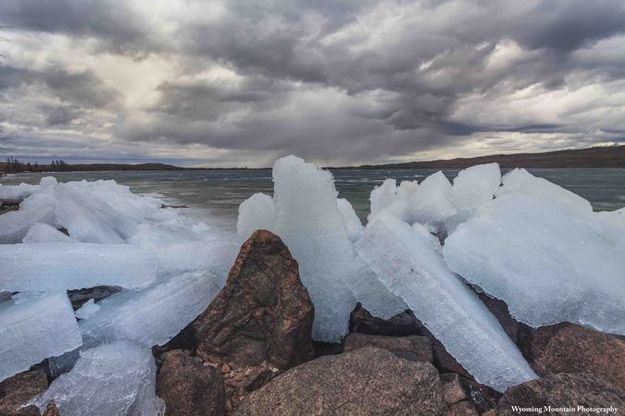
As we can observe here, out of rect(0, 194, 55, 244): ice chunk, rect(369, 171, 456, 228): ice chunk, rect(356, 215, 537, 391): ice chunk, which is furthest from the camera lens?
rect(0, 194, 55, 244): ice chunk

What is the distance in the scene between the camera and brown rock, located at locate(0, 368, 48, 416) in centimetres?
285

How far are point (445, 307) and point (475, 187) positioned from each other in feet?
9.44

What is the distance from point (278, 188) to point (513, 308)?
2457 millimetres

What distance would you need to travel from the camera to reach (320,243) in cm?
426

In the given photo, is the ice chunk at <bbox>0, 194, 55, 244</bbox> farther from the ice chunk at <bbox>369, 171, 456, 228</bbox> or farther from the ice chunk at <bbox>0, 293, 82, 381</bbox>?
the ice chunk at <bbox>369, 171, 456, 228</bbox>

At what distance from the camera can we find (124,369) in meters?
3.13

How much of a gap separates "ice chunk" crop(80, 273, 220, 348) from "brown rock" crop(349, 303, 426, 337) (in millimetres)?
1499

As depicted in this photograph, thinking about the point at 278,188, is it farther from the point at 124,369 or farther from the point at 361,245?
the point at 124,369

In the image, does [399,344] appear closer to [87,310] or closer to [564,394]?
[564,394]

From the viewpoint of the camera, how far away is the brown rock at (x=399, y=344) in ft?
11.7

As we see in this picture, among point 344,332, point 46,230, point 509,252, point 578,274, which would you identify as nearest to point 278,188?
point 344,332

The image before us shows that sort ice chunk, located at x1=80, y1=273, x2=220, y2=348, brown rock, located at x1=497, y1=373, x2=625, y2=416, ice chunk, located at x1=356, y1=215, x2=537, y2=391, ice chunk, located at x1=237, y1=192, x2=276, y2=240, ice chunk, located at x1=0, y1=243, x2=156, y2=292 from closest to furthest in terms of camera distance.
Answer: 1. brown rock, located at x1=497, y1=373, x2=625, y2=416
2. ice chunk, located at x1=356, y1=215, x2=537, y2=391
3. ice chunk, located at x1=80, y1=273, x2=220, y2=348
4. ice chunk, located at x1=0, y1=243, x2=156, y2=292
5. ice chunk, located at x1=237, y1=192, x2=276, y2=240

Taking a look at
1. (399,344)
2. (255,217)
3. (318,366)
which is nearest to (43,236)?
(255,217)

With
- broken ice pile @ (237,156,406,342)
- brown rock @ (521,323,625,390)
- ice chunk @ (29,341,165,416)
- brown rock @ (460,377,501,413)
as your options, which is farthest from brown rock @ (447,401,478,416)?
ice chunk @ (29,341,165,416)
